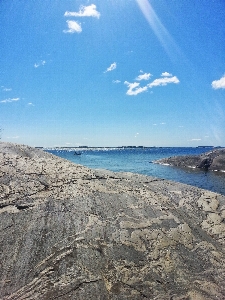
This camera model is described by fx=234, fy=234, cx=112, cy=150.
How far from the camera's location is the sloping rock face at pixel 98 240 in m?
3.71

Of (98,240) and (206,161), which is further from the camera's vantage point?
(206,161)

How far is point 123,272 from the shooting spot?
3949 mm

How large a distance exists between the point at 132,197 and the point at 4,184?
296 cm

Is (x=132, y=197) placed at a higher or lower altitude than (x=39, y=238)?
higher

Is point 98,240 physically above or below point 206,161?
above

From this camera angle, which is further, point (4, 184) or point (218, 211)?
point (218, 211)

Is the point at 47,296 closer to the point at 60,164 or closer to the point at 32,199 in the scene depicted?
the point at 32,199

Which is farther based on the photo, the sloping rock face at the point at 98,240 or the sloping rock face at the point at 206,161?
the sloping rock face at the point at 206,161

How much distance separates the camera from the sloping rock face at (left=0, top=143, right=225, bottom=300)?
12.2 ft

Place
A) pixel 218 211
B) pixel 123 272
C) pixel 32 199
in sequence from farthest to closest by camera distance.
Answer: pixel 218 211, pixel 32 199, pixel 123 272

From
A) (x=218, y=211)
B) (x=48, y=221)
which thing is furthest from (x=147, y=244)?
(x=218, y=211)

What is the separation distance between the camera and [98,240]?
14.4 ft

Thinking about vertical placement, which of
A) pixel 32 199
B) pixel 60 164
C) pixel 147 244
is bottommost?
→ pixel 147 244

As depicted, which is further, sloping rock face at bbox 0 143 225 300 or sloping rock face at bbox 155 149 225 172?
sloping rock face at bbox 155 149 225 172
